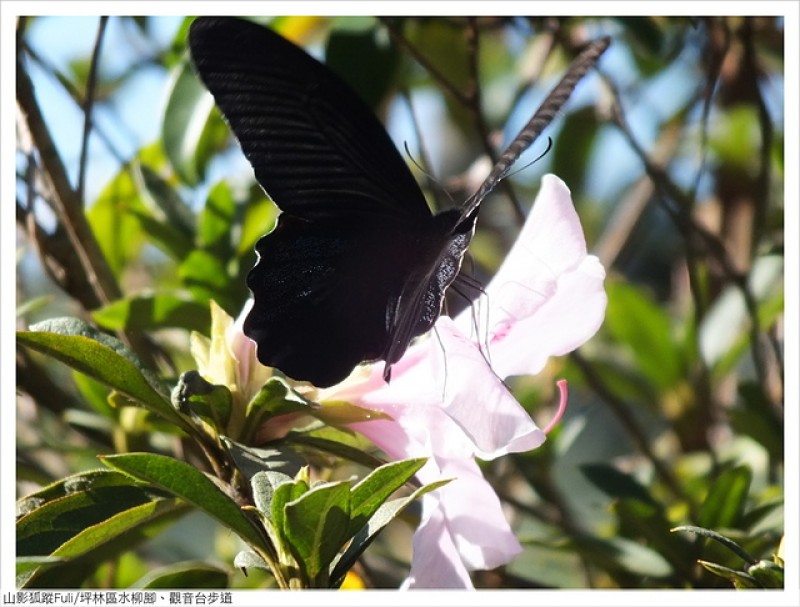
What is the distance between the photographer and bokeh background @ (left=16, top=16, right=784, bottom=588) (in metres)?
1.29

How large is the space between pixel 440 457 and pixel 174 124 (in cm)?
70

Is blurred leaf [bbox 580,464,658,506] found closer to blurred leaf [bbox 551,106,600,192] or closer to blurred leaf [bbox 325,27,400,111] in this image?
blurred leaf [bbox 325,27,400,111]

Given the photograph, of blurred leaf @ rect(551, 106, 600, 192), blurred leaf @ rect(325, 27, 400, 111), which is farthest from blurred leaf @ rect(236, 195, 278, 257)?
blurred leaf @ rect(551, 106, 600, 192)

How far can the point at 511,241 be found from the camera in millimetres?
2252

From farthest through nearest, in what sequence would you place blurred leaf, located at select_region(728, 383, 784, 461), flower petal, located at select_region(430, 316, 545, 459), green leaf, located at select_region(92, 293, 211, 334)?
blurred leaf, located at select_region(728, 383, 784, 461)
green leaf, located at select_region(92, 293, 211, 334)
flower petal, located at select_region(430, 316, 545, 459)

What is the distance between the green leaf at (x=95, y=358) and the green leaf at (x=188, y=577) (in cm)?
21

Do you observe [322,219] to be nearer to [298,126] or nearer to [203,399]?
[298,126]

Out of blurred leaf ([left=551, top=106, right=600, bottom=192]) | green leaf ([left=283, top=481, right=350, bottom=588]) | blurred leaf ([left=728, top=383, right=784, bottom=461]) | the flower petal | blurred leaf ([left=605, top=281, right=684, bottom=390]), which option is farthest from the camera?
blurred leaf ([left=551, top=106, right=600, bottom=192])

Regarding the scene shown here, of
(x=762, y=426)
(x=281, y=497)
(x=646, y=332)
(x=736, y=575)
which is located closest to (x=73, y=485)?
(x=281, y=497)

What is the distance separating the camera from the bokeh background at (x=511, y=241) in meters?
1.29

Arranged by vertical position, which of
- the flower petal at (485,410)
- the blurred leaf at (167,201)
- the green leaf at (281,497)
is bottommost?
the green leaf at (281,497)

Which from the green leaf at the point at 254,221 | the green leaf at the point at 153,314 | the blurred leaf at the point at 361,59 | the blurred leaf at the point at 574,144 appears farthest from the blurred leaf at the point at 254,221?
the blurred leaf at the point at 574,144

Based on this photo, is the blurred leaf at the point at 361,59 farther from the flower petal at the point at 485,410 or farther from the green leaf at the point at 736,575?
the green leaf at the point at 736,575

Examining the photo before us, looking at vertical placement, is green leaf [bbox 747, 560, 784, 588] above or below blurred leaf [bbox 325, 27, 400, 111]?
below
